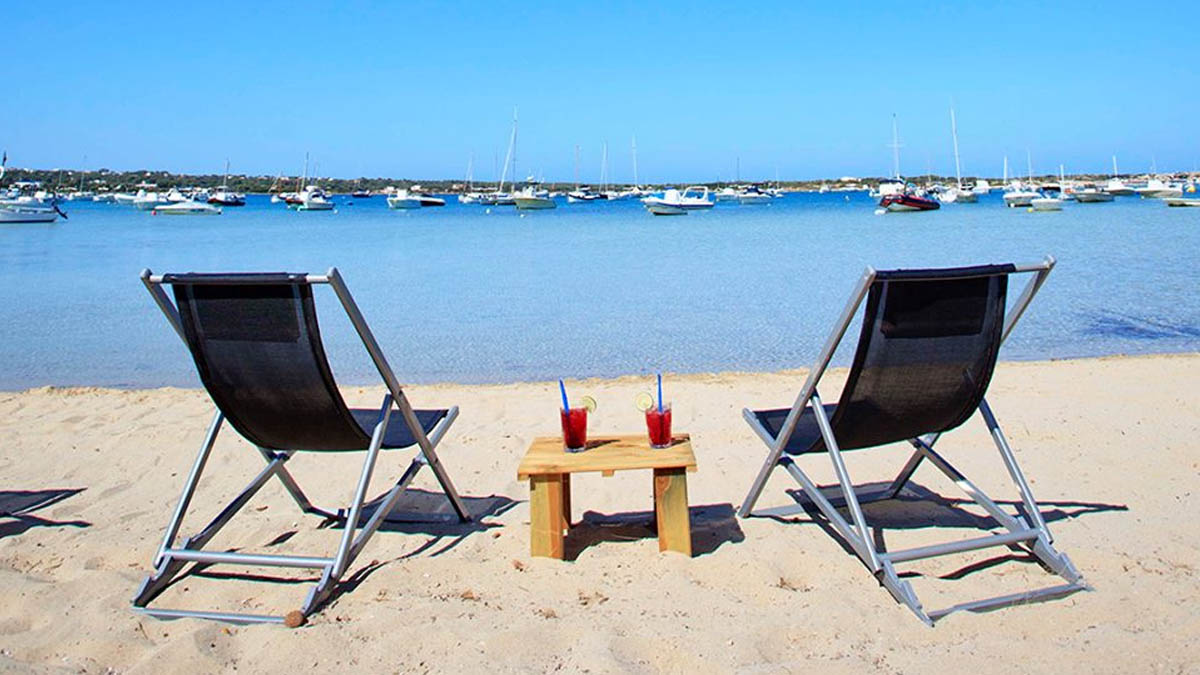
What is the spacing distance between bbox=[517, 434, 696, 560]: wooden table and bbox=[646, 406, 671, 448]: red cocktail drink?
0.03 metres

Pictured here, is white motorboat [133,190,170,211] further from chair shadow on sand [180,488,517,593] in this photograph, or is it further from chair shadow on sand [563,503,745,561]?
chair shadow on sand [563,503,745,561]

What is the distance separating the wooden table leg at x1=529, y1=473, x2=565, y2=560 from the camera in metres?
3.15

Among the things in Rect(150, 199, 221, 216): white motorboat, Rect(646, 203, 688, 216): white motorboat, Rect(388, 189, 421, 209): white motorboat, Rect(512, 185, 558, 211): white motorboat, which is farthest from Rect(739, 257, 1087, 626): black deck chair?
Rect(388, 189, 421, 209): white motorboat

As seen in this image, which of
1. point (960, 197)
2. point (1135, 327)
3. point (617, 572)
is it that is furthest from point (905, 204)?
point (617, 572)

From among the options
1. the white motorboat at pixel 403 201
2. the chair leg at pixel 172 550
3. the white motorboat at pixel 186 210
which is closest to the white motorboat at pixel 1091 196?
the white motorboat at pixel 403 201

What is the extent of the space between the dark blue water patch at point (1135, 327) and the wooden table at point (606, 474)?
8703mm

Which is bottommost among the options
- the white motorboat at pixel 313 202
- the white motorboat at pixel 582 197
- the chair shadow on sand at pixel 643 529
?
the chair shadow on sand at pixel 643 529

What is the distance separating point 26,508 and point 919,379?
12.2ft

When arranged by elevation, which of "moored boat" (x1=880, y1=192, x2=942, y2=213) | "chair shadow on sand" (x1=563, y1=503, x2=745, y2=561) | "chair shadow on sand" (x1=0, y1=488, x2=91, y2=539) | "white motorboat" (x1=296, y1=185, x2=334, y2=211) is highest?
"white motorboat" (x1=296, y1=185, x2=334, y2=211)

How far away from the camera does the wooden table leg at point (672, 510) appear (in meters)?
3.15

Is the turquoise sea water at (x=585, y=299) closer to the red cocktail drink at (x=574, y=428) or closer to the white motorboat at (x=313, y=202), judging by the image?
the red cocktail drink at (x=574, y=428)

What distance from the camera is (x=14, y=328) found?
12.3 metres

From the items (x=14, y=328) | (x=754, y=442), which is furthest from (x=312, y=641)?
(x=14, y=328)

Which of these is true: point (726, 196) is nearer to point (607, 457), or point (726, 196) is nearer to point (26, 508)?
point (26, 508)
